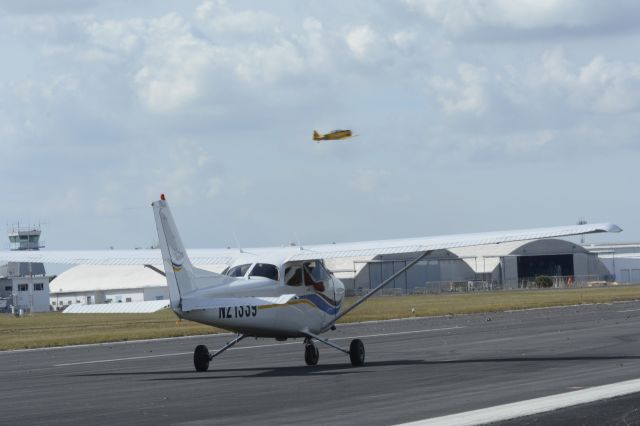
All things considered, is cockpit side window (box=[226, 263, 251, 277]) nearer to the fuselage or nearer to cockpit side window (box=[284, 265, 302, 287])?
the fuselage

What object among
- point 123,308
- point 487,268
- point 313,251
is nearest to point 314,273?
point 313,251

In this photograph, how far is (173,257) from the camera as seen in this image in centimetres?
2236

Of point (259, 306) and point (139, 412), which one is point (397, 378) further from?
point (139, 412)

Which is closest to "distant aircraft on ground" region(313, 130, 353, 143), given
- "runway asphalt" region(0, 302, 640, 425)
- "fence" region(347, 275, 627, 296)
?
"runway asphalt" region(0, 302, 640, 425)

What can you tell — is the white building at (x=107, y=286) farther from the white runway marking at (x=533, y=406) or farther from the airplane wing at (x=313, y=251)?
the white runway marking at (x=533, y=406)

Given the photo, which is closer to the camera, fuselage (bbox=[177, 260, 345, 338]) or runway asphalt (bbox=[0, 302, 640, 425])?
runway asphalt (bbox=[0, 302, 640, 425])

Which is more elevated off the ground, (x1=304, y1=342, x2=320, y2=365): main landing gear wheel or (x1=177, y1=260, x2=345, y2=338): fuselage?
(x1=177, y1=260, x2=345, y2=338): fuselage

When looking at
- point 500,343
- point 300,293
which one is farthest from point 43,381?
point 500,343

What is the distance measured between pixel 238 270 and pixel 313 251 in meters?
2.41

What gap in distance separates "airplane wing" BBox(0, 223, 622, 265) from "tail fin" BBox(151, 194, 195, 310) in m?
3.02

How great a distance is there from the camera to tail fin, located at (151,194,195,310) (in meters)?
22.1

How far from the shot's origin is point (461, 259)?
121625mm

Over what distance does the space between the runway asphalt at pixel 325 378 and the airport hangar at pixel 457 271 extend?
72.4 metres

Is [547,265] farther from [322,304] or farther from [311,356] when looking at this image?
[311,356]
